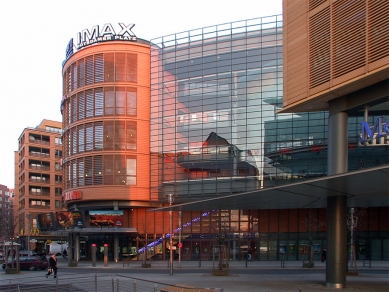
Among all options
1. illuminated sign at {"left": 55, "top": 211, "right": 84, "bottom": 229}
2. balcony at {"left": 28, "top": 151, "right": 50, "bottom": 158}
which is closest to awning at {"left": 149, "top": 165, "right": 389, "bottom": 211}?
illuminated sign at {"left": 55, "top": 211, "right": 84, "bottom": 229}

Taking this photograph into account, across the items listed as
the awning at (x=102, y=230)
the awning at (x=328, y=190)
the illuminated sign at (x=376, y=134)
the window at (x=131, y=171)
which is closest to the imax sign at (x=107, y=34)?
the window at (x=131, y=171)

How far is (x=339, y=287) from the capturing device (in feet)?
75.7

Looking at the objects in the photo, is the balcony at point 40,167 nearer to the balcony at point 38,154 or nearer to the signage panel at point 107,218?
the balcony at point 38,154

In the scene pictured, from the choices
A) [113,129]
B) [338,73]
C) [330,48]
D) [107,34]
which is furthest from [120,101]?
[338,73]

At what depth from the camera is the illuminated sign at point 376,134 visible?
2069 centimetres

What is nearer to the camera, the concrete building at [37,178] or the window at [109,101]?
the window at [109,101]

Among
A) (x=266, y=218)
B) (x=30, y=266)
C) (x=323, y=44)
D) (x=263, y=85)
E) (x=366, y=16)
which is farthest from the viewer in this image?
(x=266, y=218)

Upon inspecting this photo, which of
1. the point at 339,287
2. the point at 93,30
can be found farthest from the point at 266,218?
the point at 339,287

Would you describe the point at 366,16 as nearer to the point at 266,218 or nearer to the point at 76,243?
the point at 266,218

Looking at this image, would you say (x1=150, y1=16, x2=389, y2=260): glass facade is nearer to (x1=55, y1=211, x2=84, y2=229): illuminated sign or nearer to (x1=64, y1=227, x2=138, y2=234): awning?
(x1=64, y1=227, x2=138, y2=234): awning

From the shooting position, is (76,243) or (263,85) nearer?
(263,85)

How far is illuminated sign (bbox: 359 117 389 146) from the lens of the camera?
20688 millimetres

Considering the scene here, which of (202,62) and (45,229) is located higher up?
(202,62)

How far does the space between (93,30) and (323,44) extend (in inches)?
1765
